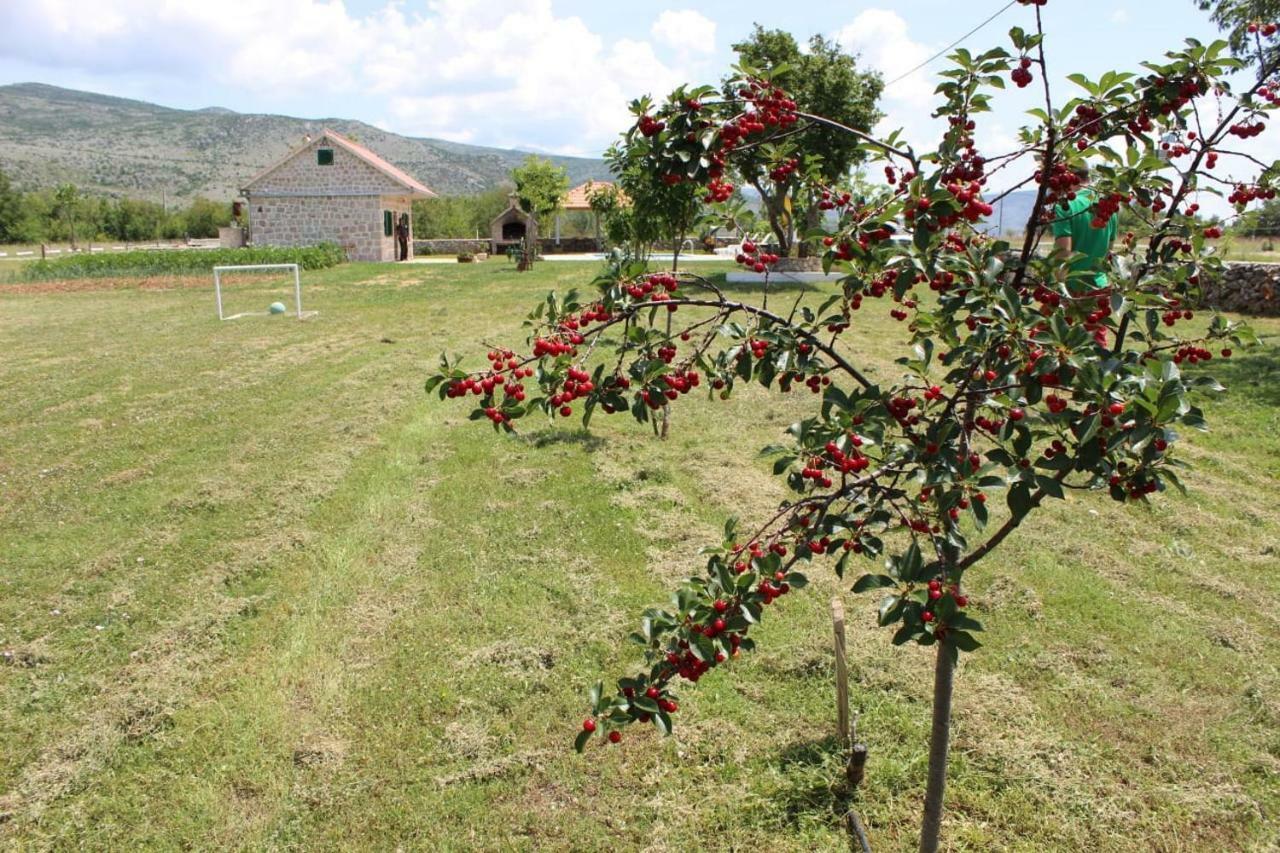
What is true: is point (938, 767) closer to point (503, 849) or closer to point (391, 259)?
point (503, 849)

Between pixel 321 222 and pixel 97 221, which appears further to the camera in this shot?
pixel 97 221

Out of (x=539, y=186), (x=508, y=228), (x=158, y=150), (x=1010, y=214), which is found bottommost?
(x=1010, y=214)

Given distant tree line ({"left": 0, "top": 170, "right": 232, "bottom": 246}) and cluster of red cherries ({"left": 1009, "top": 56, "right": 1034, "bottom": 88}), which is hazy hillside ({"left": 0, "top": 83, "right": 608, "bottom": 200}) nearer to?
distant tree line ({"left": 0, "top": 170, "right": 232, "bottom": 246})

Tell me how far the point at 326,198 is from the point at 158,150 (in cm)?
10842

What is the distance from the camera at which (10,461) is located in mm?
7078

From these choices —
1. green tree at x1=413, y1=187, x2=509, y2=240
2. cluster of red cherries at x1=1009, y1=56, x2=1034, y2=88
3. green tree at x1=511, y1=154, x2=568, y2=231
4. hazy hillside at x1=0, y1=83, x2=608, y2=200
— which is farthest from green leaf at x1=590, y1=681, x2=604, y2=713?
hazy hillside at x1=0, y1=83, x2=608, y2=200

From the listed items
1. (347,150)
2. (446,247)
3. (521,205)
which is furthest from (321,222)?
(521,205)

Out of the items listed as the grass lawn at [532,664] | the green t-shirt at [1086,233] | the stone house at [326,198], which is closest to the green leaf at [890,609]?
the green t-shirt at [1086,233]

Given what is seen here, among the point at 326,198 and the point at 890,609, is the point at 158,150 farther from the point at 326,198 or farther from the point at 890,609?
the point at 890,609

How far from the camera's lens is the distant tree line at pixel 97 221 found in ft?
184

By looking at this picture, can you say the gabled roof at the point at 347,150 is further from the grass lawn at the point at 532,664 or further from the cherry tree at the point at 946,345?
the cherry tree at the point at 946,345

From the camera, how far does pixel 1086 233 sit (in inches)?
167

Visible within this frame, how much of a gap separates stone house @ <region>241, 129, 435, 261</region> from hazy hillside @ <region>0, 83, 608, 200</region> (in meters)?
57.3

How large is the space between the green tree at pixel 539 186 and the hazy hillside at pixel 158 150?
4849 cm
